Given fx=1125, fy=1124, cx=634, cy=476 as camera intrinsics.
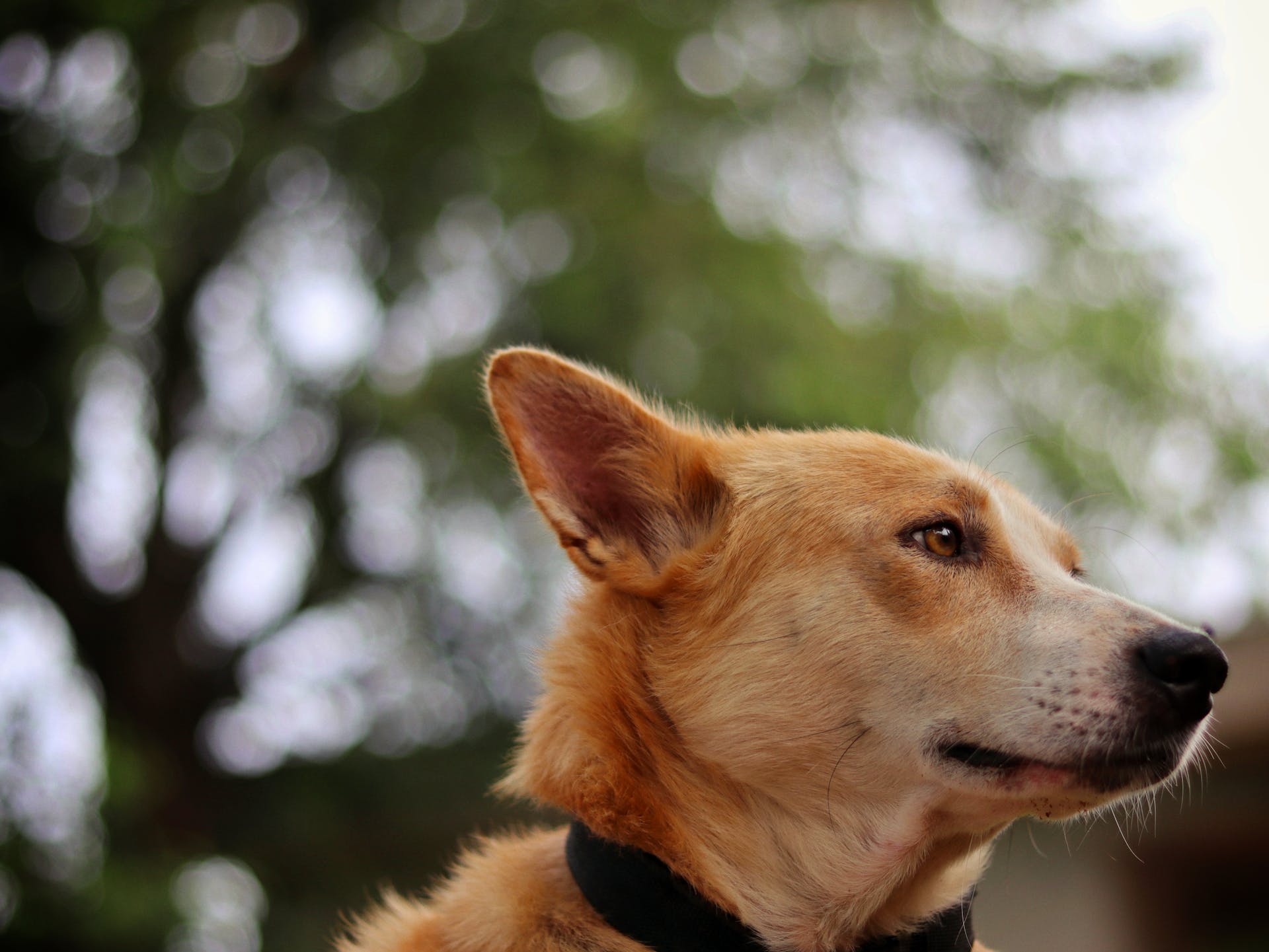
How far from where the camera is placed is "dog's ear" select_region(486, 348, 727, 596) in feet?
8.93

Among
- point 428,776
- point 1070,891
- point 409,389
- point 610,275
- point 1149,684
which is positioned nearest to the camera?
point 1149,684

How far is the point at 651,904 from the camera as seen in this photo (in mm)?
2324

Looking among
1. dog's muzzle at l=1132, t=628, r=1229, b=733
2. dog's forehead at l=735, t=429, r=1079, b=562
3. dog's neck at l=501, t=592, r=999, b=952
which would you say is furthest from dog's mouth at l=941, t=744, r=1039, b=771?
dog's forehead at l=735, t=429, r=1079, b=562

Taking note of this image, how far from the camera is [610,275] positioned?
8.44 metres

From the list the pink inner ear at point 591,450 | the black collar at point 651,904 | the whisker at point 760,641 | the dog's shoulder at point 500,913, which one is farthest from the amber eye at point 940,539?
the dog's shoulder at point 500,913

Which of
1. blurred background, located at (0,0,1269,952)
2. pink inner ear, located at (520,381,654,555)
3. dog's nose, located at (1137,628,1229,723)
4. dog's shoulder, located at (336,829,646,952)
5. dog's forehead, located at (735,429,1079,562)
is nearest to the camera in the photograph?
dog's nose, located at (1137,628,1229,723)

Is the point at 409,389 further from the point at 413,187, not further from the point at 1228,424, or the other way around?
the point at 1228,424

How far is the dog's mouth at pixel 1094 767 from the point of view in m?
2.28

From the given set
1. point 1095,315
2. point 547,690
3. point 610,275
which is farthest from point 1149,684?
point 1095,315

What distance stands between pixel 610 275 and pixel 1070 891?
5.37 metres

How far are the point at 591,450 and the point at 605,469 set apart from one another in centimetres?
6

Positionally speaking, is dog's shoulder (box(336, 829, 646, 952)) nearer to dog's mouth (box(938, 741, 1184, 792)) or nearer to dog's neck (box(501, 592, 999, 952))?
dog's neck (box(501, 592, 999, 952))

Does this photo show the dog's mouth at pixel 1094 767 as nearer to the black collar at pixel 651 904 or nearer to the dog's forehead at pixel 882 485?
the black collar at pixel 651 904

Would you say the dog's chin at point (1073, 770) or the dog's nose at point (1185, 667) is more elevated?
the dog's nose at point (1185, 667)
